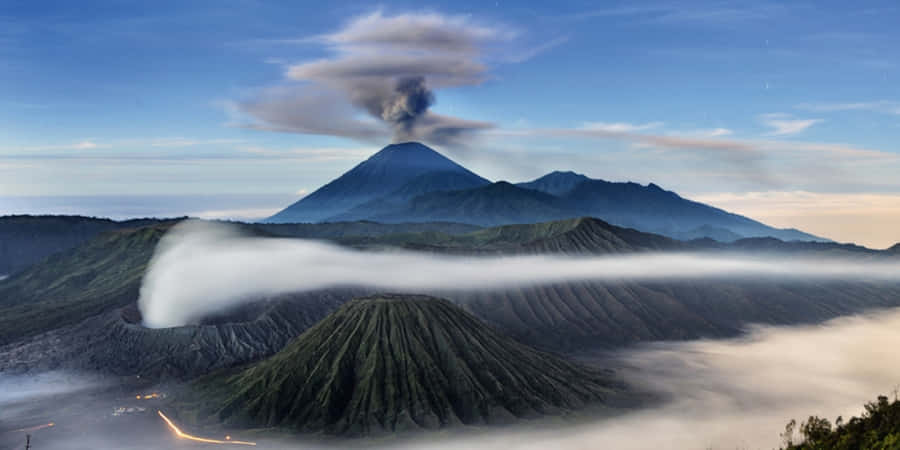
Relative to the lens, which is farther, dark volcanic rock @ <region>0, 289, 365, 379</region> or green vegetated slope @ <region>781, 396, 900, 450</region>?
dark volcanic rock @ <region>0, 289, 365, 379</region>

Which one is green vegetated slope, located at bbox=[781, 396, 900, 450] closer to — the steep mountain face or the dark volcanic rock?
the steep mountain face

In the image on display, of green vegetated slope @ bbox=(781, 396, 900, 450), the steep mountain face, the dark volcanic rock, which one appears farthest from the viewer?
the dark volcanic rock

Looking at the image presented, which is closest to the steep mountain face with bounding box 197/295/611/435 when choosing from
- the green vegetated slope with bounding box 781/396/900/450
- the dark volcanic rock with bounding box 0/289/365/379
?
the dark volcanic rock with bounding box 0/289/365/379

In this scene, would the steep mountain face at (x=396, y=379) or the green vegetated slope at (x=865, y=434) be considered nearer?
the green vegetated slope at (x=865, y=434)

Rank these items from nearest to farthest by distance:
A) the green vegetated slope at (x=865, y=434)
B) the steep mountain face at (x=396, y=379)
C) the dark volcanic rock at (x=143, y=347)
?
1. the green vegetated slope at (x=865, y=434)
2. the steep mountain face at (x=396, y=379)
3. the dark volcanic rock at (x=143, y=347)

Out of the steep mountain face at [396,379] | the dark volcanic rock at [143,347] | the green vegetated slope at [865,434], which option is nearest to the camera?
the green vegetated slope at [865,434]

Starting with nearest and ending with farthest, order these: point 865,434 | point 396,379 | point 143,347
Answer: point 865,434, point 396,379, point 143,347

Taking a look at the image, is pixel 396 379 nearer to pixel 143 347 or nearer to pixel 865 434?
pixel 143 347

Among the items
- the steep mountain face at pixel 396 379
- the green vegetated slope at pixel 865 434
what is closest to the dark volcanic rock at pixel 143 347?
the steep mountain face at pixel 396 379

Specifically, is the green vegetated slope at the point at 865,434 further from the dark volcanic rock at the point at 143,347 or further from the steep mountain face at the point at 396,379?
the dark volcanic rock at the point at 143,347

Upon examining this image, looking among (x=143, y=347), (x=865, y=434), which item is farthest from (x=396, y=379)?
(x=865, y=434)
